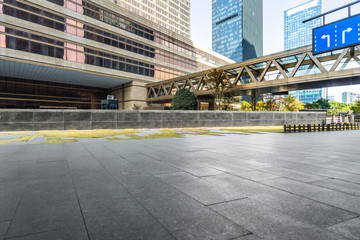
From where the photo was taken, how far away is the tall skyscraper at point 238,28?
588ft

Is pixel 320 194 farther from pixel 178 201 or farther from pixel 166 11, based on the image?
pixel 166 11

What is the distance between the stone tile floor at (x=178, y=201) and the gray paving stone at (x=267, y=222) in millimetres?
10

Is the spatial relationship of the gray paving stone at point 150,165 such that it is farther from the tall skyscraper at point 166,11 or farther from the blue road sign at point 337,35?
the tall skyscraper at point 166,11

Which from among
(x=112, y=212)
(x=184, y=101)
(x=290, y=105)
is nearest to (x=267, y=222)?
(x=112, y=212)

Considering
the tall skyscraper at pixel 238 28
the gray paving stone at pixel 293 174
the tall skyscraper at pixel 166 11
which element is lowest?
the gray paving stone at pixel 293 174

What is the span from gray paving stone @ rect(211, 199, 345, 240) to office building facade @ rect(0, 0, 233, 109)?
137 ft

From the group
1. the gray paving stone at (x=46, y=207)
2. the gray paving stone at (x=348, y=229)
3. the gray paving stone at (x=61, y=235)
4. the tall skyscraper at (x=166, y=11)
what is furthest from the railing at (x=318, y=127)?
the tall skyscraper at (x=166, y=11)

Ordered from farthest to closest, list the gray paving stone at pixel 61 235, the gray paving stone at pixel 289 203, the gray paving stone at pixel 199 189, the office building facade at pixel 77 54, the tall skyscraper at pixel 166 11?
the tall skyscraper at pixel 166 11 → the office building facade at pixel 77 54 → the gray paving stone at pixel 199 189 → the gray paving stone at pixel 289 203 → the gray paving stone at pixel 61 235

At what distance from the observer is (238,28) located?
18175cm

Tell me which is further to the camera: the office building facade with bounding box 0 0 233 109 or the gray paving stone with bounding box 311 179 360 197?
the office building facade with bounding box 0 0 233 109

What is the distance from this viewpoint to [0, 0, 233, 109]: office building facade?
35281mm

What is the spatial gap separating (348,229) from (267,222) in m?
0.81

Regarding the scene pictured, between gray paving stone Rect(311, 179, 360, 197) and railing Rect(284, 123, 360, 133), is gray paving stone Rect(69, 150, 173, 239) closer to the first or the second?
gray paving stone Rect(311, 179, 360, 197)

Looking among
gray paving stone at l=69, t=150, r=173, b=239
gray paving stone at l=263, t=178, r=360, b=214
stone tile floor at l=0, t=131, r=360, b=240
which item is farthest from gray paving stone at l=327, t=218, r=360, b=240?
gray paving stone at l=69, t=150, r=173, b=239
